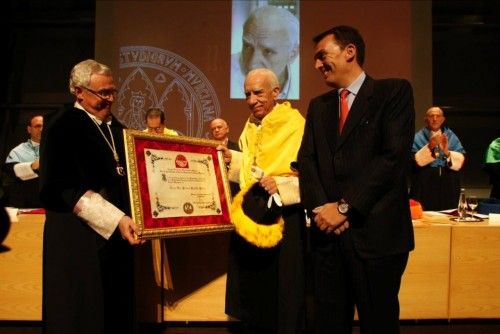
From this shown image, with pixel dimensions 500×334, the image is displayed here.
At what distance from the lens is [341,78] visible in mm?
1847

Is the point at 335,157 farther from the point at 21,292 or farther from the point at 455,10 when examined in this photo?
the point at 455,10

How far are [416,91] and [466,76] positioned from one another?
217cm

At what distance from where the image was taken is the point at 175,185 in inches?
84.2

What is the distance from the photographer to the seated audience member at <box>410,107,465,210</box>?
188 inches

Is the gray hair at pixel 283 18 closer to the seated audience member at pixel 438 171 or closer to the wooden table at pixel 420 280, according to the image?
the seated audience member at pixel 438 171

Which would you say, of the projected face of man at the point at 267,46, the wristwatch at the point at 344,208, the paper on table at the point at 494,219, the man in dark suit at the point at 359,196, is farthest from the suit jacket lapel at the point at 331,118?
the projected face of man at the point at 267,46

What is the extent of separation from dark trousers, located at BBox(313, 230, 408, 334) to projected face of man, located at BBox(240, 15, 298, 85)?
4173 millimetres

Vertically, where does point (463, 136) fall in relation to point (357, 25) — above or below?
below

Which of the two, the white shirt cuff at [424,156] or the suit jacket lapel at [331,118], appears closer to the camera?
the suit jacket lapel at [331,118]

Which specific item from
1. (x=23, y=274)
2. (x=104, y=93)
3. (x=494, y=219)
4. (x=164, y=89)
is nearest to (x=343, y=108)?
(x=104, y=93)

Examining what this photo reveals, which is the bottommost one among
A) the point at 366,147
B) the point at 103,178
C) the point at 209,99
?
the point at 103,178

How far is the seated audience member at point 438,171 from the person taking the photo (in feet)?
15.7

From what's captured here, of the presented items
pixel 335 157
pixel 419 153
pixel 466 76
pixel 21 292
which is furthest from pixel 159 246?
pixel 466 76

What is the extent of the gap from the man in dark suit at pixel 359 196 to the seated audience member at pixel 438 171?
3180mm
